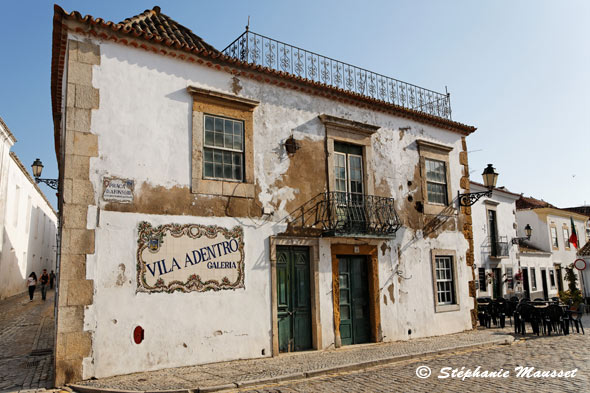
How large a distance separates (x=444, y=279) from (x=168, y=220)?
8.27m

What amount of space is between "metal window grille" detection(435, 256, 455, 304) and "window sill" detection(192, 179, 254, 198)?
636cm

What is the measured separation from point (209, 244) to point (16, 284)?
925 inches

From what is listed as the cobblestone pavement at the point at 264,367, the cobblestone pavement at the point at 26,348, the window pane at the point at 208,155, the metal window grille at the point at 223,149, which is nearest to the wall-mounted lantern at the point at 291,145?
the metal window grille at the point at 223,149

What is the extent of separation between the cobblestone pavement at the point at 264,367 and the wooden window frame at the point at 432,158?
3.65 m

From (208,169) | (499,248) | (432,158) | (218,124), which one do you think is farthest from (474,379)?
(499,248)

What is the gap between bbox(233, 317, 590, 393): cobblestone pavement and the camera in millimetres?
6660

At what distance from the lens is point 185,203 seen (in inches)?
340

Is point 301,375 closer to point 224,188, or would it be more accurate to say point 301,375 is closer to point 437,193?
point 224,188

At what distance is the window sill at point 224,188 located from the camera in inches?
348

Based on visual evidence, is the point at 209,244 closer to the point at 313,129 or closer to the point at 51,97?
the point at 313,129

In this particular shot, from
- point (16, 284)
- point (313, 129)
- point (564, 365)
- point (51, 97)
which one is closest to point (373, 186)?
point (313, 129)

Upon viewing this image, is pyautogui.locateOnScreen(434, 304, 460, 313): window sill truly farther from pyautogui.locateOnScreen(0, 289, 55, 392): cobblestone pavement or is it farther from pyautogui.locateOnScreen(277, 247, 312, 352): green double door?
pyautogui.locateOnScreen(0, 289, 55, 392): cobblestone pavement

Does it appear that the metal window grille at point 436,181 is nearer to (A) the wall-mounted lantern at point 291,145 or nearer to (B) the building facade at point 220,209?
(B) the building facade at point 220,209

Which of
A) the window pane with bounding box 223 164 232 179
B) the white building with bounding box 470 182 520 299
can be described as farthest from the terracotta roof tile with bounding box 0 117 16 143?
the white building with bounding box 470 182 520 299
